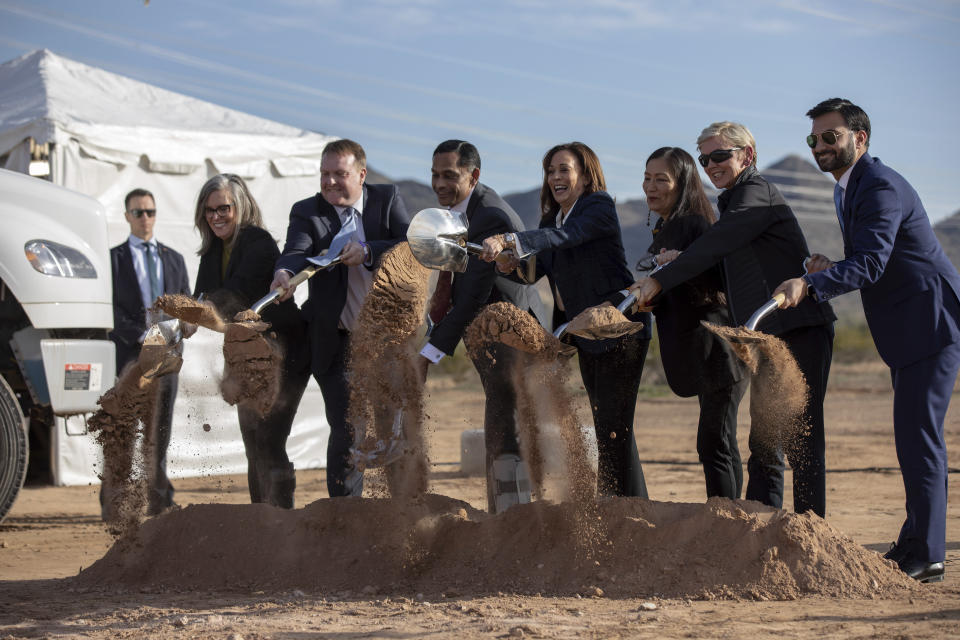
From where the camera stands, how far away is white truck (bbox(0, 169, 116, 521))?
587cm

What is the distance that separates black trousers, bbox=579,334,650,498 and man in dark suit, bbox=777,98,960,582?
0.78 meters

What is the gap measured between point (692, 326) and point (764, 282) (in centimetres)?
38

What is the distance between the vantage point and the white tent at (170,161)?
25.4ft

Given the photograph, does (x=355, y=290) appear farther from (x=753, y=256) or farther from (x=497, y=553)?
(x=753, y=256)

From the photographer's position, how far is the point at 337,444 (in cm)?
499

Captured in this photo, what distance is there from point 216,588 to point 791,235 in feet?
9.21

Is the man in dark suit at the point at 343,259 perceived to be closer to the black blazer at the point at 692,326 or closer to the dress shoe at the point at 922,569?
the black blazer at the point at 692,326

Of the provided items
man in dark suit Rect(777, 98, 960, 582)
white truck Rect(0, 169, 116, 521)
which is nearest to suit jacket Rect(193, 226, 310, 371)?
white truck Rect(0, 169, 116, 521)

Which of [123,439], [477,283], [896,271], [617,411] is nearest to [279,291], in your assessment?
[477,283]

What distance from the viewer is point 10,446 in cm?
564

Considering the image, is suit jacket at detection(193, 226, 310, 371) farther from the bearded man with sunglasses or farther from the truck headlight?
the bearded man with sunglasses

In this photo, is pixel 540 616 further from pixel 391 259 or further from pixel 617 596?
pixel 391 259

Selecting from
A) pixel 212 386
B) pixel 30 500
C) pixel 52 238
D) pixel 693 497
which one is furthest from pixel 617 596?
pixel 30 500

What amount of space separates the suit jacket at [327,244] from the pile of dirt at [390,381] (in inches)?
5.9
